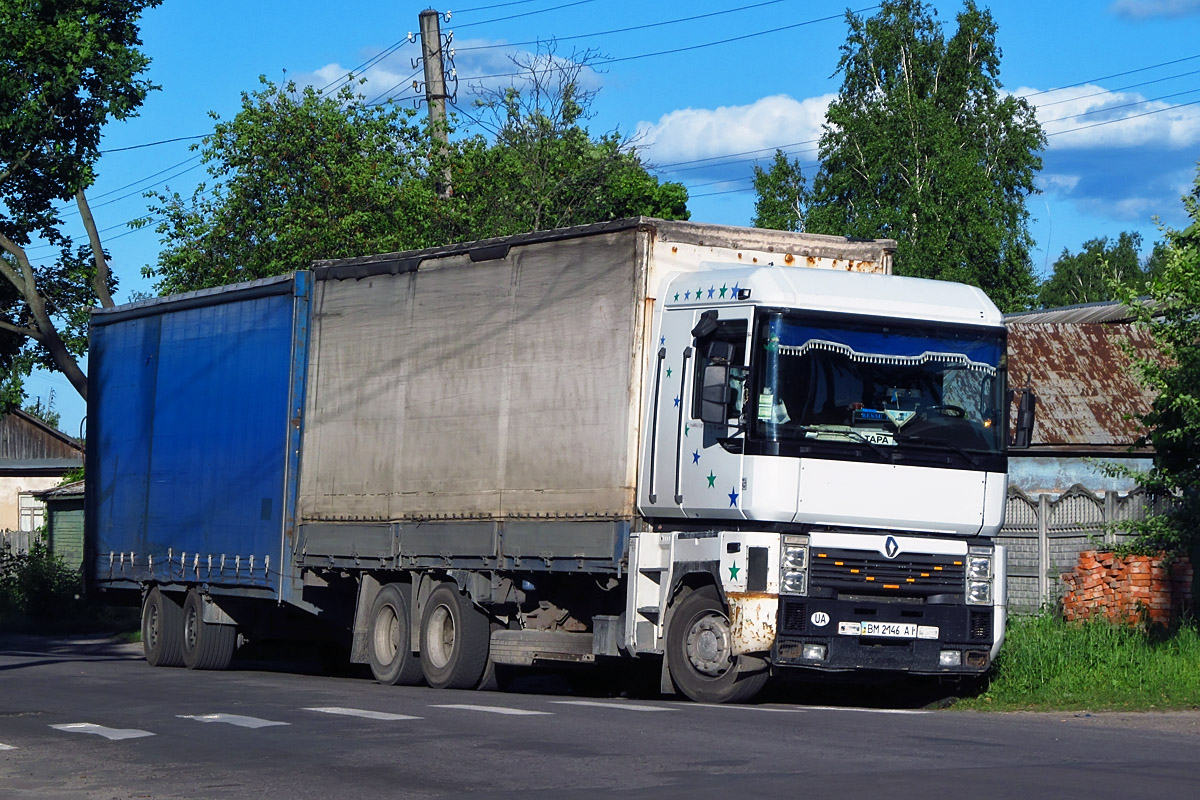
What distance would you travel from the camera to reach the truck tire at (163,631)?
21875 millimetres

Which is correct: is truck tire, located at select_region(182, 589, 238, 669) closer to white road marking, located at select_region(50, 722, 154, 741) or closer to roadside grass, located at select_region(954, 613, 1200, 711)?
white road marking, located at select_region(50, 722, 154, 741)

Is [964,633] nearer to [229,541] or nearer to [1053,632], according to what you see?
[1053,632]

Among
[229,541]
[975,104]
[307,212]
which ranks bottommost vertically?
[229,541]

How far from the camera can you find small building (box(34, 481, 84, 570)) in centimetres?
4659

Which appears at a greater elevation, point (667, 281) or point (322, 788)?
point (667, 281)

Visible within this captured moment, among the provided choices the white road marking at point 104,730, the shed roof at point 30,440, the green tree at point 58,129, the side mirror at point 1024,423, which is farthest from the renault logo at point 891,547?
the shed roof at point 30,440

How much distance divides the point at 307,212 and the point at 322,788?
22.8 m

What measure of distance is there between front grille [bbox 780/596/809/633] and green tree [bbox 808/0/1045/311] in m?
44.1

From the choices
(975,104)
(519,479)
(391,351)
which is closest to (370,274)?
(391,351)

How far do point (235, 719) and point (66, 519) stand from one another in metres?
36.8

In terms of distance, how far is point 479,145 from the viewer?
3328cm

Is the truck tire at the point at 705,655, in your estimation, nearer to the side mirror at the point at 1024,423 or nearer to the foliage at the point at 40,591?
the side mirror at the point at 1024,423

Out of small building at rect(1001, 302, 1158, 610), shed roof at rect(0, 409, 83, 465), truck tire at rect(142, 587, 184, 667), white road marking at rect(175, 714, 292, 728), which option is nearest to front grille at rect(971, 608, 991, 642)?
white road marking at rect(175, 714, 292, 728)

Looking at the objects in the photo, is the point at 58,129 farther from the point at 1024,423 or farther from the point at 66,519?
the point at 1024,423
